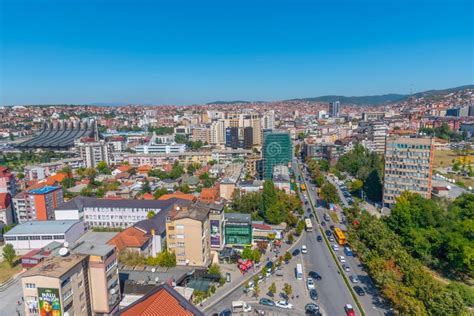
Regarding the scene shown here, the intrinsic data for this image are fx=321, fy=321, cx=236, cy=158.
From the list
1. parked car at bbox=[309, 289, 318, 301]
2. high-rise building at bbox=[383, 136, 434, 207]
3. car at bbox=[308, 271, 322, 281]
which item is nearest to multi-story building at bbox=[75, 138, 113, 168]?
high-rise building at bbox=[383, 136, 434, 207]

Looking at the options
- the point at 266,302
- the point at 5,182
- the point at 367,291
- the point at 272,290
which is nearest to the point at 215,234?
the point at 272,290

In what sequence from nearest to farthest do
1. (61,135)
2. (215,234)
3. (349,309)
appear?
(349,309), (215,234), (61,135)

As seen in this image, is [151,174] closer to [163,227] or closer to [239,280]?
[163,227]

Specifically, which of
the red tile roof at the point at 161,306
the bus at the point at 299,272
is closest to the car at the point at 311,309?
the bus at the point at 299,272

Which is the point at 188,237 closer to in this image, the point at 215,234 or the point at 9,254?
the point at 215,234

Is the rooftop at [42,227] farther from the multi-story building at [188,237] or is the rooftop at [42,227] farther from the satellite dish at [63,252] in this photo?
the satellite dish at [63,252]

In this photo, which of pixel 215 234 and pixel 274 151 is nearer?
pixel 215 234

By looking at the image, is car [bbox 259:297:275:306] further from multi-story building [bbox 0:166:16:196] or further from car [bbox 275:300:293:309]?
multi-story building [bbox 0:166:16:196]
